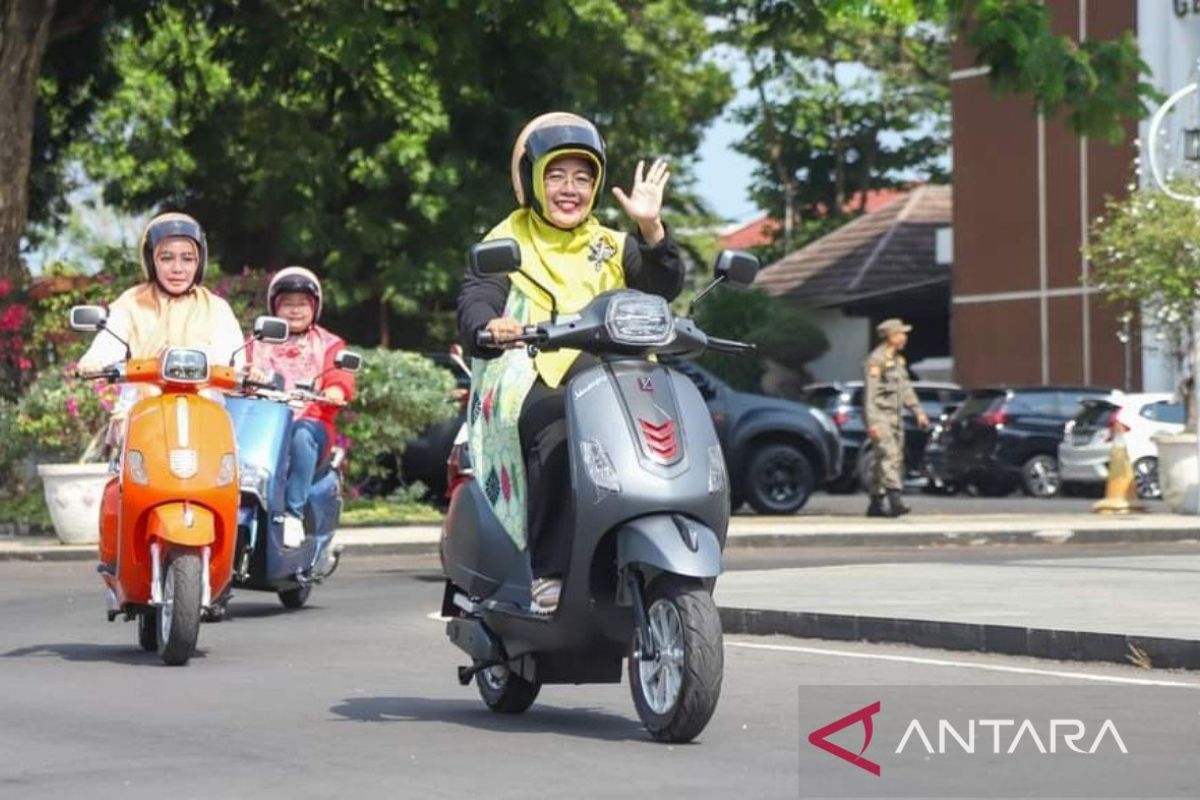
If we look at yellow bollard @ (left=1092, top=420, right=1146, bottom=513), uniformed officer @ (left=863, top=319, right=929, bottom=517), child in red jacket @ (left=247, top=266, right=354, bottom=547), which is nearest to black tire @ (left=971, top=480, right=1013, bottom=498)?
yellow bollard @ (left=1092, top=420, right=1146, bottom=513)

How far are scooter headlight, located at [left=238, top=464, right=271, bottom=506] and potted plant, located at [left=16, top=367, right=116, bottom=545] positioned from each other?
714cm

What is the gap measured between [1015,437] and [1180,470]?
1011 centimetres

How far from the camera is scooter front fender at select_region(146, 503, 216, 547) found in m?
11.2

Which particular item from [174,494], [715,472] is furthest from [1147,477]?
[715,472]

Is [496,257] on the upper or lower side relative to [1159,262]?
lower

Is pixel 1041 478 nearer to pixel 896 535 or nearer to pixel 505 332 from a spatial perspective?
pixel 896 535

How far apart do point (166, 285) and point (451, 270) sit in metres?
28.1

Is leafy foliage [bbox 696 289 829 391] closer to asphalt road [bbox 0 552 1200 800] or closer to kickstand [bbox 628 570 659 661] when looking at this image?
asphalt road [bbox 0 552 1200 800]

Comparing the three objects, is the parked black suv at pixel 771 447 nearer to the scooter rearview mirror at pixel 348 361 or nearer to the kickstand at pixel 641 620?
the scooter rearview mirror at pixel 348 361

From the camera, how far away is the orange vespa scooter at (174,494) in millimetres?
11227

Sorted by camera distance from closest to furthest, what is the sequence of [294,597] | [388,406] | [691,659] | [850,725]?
1. [691,659]
2. [850,725]
3. [294,597]
4. [388,406]

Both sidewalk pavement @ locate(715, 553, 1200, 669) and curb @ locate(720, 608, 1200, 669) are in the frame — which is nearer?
curb @ locate(720, 608, 1200, 669)

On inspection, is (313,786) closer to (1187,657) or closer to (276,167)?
(1187,657)

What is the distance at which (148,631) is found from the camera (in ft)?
39.4
